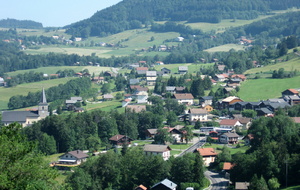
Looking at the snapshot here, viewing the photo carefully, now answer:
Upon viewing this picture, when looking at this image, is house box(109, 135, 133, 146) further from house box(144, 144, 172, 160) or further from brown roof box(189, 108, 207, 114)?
brown roof box(189, 108, 207, 114)

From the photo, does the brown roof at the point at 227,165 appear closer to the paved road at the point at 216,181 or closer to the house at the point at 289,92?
the paved road at the point at 216,181

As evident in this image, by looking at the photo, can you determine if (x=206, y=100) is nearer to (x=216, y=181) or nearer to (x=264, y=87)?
(x=264, y=87)

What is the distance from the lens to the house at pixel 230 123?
4983 cm

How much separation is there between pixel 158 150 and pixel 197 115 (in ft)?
45.2

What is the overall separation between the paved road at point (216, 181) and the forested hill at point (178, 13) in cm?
12392

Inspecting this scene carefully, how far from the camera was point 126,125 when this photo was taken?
48.5 meters

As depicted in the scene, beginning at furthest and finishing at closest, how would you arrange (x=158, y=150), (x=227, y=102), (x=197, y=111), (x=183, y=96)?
(x=183, y=96), (x=227, y=102), (x=197, y=111), (x=158, y=150)

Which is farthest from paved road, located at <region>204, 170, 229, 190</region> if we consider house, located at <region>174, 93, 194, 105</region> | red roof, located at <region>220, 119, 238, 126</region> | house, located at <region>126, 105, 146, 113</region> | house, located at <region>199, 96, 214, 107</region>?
house, located at <region>174, 93, 194, 105</region>

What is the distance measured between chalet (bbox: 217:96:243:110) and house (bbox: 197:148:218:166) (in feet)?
59.2

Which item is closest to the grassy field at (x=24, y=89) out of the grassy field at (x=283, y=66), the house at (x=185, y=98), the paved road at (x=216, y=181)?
the house at (x=185, y=98)

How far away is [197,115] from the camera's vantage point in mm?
53906

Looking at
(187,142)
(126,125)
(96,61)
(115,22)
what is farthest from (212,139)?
(115,22)

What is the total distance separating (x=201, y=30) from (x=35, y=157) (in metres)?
133

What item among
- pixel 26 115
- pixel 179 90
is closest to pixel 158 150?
pixel 26 115
